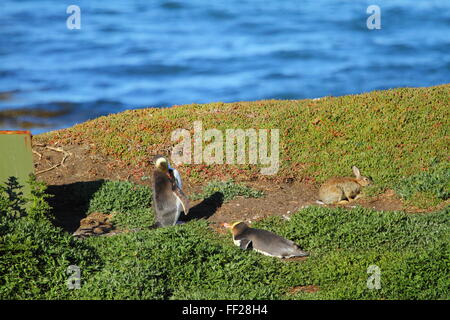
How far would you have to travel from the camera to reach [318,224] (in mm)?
11109

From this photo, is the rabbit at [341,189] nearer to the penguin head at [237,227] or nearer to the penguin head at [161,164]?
the penguin head at [237,227]

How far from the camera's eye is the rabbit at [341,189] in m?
12.4

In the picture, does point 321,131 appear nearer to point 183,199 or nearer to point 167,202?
point 183,199

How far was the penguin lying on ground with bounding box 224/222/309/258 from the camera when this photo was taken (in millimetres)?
10266

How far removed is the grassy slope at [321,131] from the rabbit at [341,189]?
494 millimetres

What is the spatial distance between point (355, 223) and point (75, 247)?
4.30m

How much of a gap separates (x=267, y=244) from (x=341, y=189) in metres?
2.68

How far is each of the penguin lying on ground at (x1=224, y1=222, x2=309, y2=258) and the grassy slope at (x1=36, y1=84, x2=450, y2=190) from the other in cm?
319

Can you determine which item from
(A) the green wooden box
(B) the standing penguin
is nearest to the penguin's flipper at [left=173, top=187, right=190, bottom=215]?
(B) the standing penguin

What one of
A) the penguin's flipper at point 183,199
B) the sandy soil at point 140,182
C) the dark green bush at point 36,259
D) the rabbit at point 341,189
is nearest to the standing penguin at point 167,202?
the penguin's flipper at point 183,199

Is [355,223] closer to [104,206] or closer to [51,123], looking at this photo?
[104,206]

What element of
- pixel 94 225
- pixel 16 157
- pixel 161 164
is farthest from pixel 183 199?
pixel 16 157

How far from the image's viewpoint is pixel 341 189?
12.5 metres
